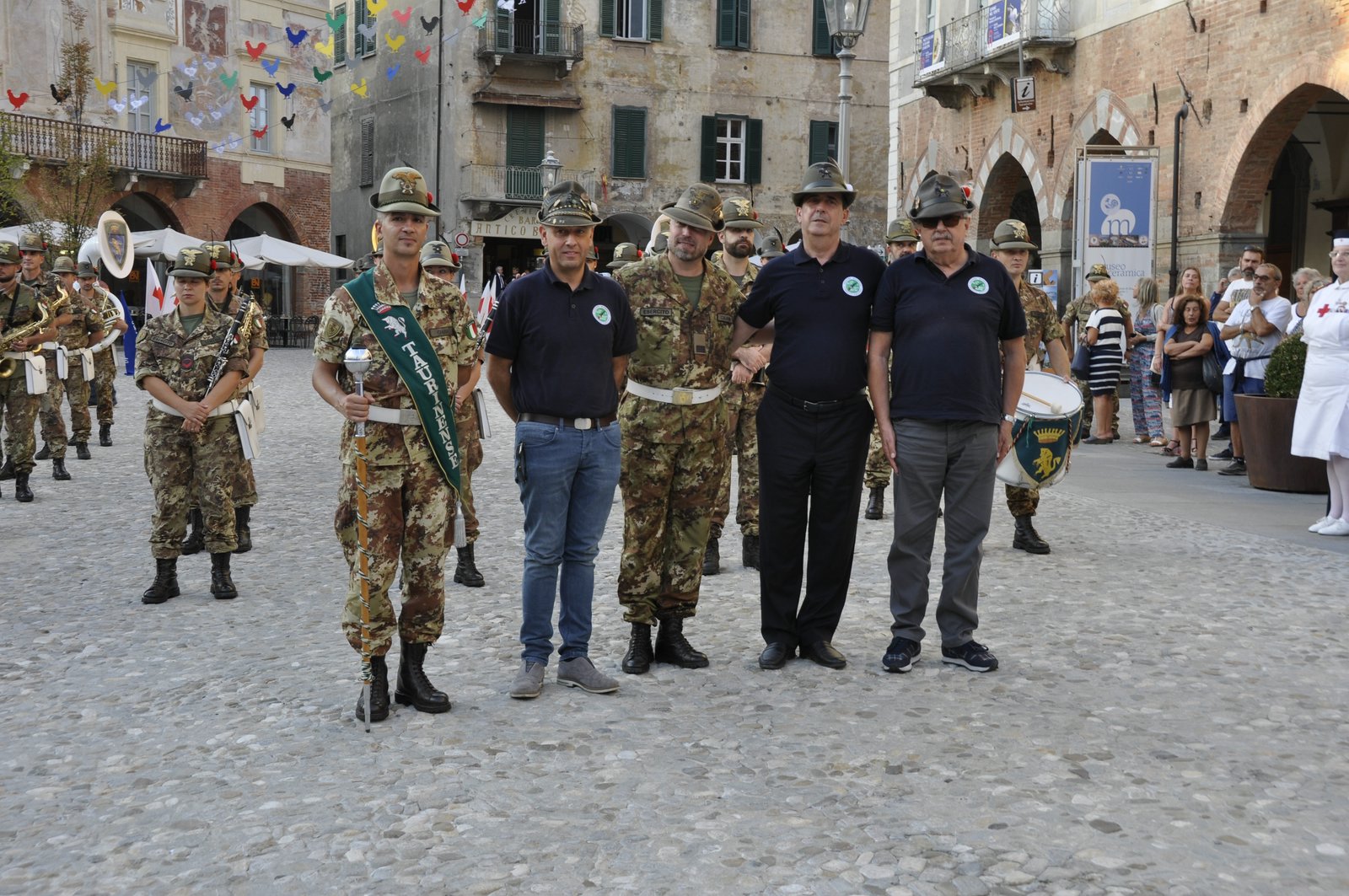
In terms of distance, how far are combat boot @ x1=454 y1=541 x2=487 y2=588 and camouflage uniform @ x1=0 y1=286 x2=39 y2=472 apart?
17.5 feet

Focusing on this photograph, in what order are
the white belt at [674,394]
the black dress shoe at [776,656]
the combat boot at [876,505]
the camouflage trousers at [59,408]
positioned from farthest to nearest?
the camouflage trousers at [59,408] → the combat boot at [876,505] → the black dress shoe at [776,656] → the white belt at [674,394]

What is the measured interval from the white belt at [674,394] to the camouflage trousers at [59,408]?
8.68m

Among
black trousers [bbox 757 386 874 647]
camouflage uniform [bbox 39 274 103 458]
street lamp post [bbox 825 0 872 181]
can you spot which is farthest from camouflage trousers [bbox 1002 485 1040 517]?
camouflage uniform [bbox 39 274 103 458]

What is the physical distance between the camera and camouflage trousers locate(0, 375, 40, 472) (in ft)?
40.1

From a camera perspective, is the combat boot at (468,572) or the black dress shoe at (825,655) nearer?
the black dress shoe at (825,655)

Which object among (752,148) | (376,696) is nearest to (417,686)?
(376,696)

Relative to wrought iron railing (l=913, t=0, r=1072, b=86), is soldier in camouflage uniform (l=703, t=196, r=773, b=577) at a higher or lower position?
lower

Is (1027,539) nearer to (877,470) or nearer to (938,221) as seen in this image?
(877,470)

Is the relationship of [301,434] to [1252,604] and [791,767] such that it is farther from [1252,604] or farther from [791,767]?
[791,767]

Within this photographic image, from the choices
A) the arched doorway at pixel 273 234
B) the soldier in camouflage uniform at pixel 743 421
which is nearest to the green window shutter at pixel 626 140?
the arched doorway at pixel 273 234

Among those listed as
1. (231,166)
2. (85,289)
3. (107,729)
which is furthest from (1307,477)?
(231,166)

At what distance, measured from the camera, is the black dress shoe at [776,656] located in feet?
21.2

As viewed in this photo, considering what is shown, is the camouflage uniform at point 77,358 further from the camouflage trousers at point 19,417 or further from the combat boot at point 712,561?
the combat boot at point 712,561

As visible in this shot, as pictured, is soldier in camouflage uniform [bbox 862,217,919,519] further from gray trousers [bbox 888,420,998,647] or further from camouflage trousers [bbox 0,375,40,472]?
camouflage trousers [bbox 0,375,40,472]
